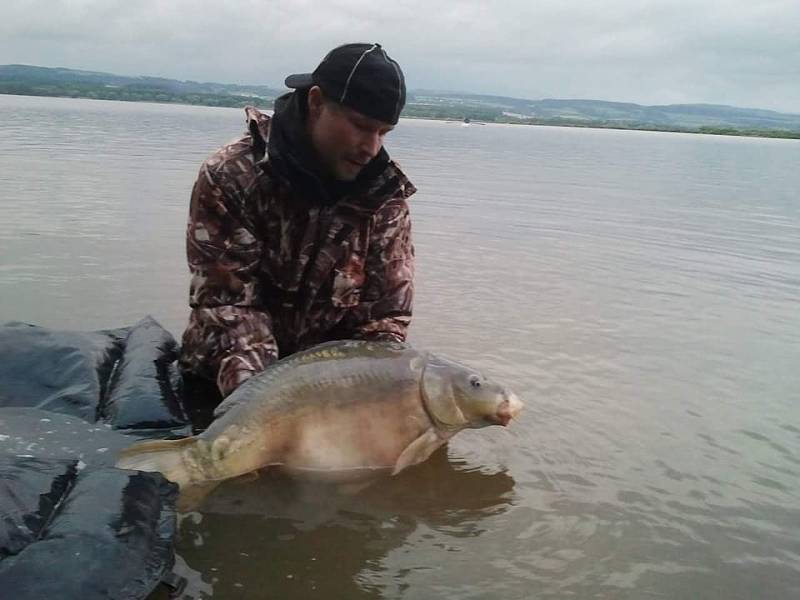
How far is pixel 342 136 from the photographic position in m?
3.89

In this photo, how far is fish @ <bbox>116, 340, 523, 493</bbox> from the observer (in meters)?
Result: 3.48

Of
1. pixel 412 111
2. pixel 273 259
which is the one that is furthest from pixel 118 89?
pixel 273 259

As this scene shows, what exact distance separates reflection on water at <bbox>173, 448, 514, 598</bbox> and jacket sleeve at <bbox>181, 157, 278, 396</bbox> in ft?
2.67

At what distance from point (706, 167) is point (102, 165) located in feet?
81.4

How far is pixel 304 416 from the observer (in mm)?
3559

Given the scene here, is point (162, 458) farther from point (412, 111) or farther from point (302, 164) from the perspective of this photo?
point (412, 111)

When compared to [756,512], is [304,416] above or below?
above

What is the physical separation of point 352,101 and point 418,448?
1.60 m

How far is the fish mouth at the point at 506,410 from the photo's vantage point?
3594 mm

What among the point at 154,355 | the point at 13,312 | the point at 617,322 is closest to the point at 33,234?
the point at 13,312

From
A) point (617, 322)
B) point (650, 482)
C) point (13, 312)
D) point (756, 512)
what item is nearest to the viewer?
point (756, 512)

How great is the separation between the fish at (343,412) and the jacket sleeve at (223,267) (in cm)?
64

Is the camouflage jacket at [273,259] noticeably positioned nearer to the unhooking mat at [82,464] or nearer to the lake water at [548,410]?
the unhooking mat at [82,464]

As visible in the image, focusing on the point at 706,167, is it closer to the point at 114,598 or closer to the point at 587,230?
the point at 587,230
